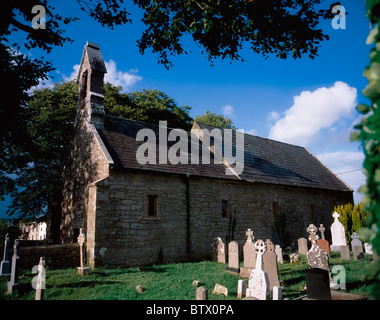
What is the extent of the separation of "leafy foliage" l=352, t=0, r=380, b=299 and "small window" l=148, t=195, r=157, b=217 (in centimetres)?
1153

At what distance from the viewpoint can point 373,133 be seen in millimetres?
2117

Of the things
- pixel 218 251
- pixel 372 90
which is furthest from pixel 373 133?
pixel 218 251

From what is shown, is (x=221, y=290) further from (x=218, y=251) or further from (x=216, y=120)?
(x=216, y=120)

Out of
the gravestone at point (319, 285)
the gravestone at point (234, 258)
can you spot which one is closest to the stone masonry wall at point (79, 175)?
the gravestone at point (234, 258)

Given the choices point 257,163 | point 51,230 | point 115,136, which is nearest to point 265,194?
point 257,163

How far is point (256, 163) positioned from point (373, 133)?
1749cm

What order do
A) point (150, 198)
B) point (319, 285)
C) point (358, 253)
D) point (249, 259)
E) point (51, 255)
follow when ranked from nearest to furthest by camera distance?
point (319, 285) < point (249, 259) < point (51, 255) < point (358, 253) < point (150, 198)

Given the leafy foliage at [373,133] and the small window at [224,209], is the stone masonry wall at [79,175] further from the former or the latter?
the leafy foliage at [373,133]

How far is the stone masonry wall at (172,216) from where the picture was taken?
1148 centimetres

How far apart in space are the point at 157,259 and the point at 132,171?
4.57 m

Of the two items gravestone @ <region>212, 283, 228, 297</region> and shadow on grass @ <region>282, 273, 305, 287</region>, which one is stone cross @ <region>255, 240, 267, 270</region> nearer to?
gravestone @ <region>212, 283, 228, 297</region>

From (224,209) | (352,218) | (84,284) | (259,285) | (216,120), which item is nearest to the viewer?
(259,285)

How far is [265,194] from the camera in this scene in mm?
Answer: 17562

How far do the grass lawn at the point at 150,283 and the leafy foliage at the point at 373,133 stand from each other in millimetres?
5736
